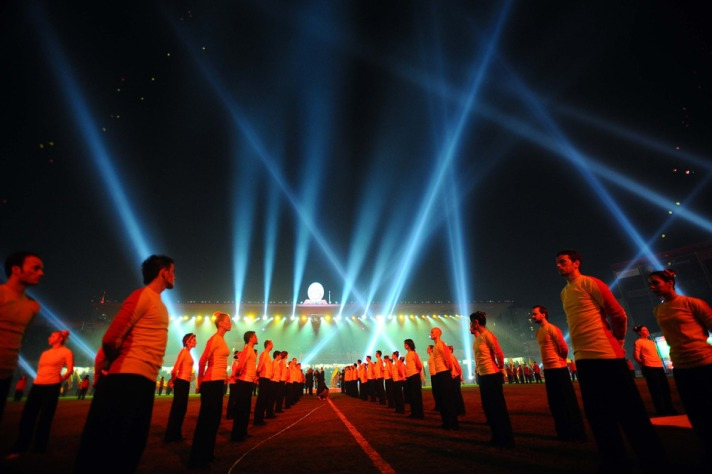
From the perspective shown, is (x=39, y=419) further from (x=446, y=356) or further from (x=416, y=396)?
(x=416, y=396)

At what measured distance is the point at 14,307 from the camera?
11.9ft

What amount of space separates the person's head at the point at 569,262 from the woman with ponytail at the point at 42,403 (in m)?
7.62

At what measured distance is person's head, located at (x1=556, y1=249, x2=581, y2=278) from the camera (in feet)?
13.7

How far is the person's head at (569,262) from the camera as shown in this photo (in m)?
4.19

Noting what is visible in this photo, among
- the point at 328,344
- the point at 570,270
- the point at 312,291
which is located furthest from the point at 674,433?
the point at 312,291

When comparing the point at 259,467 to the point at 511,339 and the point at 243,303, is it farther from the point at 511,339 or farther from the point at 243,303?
the point at 511,339

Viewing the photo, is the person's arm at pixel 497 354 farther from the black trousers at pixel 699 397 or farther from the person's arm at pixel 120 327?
the person's arm at pixel 120 327

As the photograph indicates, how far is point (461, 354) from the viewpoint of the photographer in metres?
52.4

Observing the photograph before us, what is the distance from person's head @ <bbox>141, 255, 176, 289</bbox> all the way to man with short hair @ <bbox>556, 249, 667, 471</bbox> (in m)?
4.52

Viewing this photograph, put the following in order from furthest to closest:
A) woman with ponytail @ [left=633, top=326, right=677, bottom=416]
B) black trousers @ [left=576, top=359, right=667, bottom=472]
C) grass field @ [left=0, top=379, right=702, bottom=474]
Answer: woman with ponytail @ [left=633, top=326, right=677, bottom=416]
grass field @ [left=0, top=379, right=702, bottom=474]
black trousers @ [left=576, top=359, right=667, bottom=472]

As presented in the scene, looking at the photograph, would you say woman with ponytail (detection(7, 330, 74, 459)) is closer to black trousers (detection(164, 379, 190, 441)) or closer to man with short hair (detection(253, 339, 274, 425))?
black trousers (detection(164, 379, 190, 441))

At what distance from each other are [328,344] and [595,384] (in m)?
52.6

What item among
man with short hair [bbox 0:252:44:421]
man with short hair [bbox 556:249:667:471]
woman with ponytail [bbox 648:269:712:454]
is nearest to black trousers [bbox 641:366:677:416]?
woman with ponytail [bbox 648:269:712:454]

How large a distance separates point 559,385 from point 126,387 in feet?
22.7
